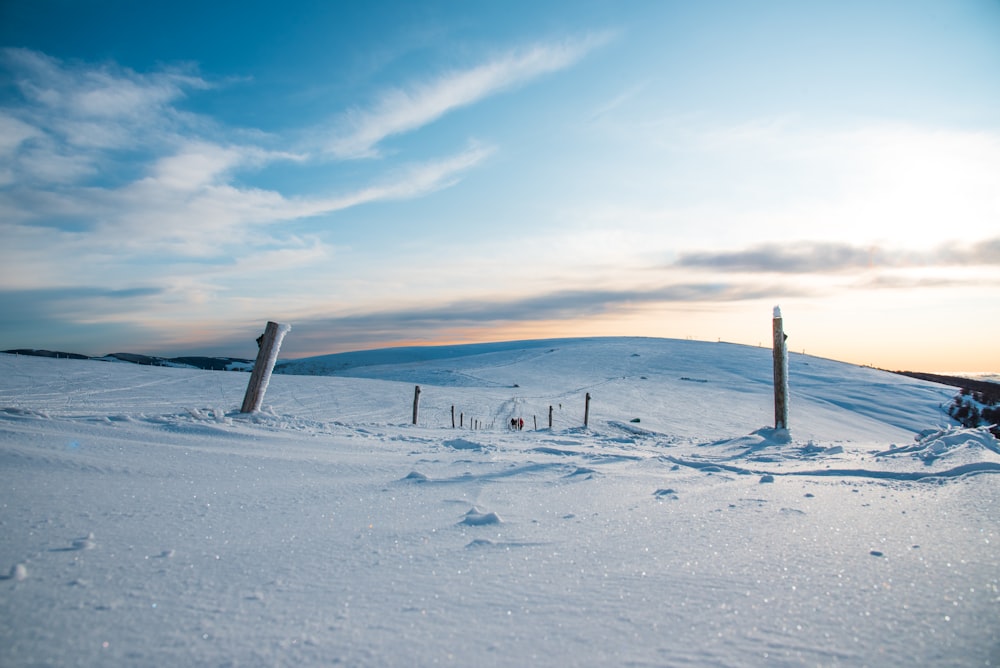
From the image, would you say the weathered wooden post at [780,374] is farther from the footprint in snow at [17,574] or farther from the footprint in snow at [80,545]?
the footprint in snow at [17,574]

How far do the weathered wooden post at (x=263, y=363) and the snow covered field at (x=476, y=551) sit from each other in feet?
4.49

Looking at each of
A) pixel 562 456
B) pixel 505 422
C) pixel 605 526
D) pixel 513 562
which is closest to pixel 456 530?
pixel 513 562

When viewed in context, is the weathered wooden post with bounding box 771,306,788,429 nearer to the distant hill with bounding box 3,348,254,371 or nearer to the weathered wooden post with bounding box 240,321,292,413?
the weathered wooden post with bounding box 240,321,292,413

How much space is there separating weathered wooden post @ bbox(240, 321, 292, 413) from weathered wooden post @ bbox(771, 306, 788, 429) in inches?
309

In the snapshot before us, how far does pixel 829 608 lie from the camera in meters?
2.08

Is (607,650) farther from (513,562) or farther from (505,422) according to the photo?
(505,422)

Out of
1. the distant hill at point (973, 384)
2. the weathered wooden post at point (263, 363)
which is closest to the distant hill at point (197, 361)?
the weathered wooden post at point (263, 363)

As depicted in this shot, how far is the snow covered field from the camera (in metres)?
1.80

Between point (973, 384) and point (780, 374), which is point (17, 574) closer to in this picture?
point (780, 374)

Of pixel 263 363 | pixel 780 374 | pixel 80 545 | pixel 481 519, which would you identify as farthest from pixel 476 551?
pixel 780 374

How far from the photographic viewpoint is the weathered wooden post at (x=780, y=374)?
9.00 meters

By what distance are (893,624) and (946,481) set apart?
10.7 ft

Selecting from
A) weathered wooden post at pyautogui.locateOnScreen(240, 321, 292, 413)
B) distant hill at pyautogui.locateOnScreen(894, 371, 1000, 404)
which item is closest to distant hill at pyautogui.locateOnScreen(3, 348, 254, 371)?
weathered wooden post at pyautogui.locateOnScreen(240, 321, 292, 413)

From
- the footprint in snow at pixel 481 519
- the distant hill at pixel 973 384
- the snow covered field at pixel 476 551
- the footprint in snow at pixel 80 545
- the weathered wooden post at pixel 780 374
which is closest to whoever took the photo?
the snow covered field at pixel 476 551
